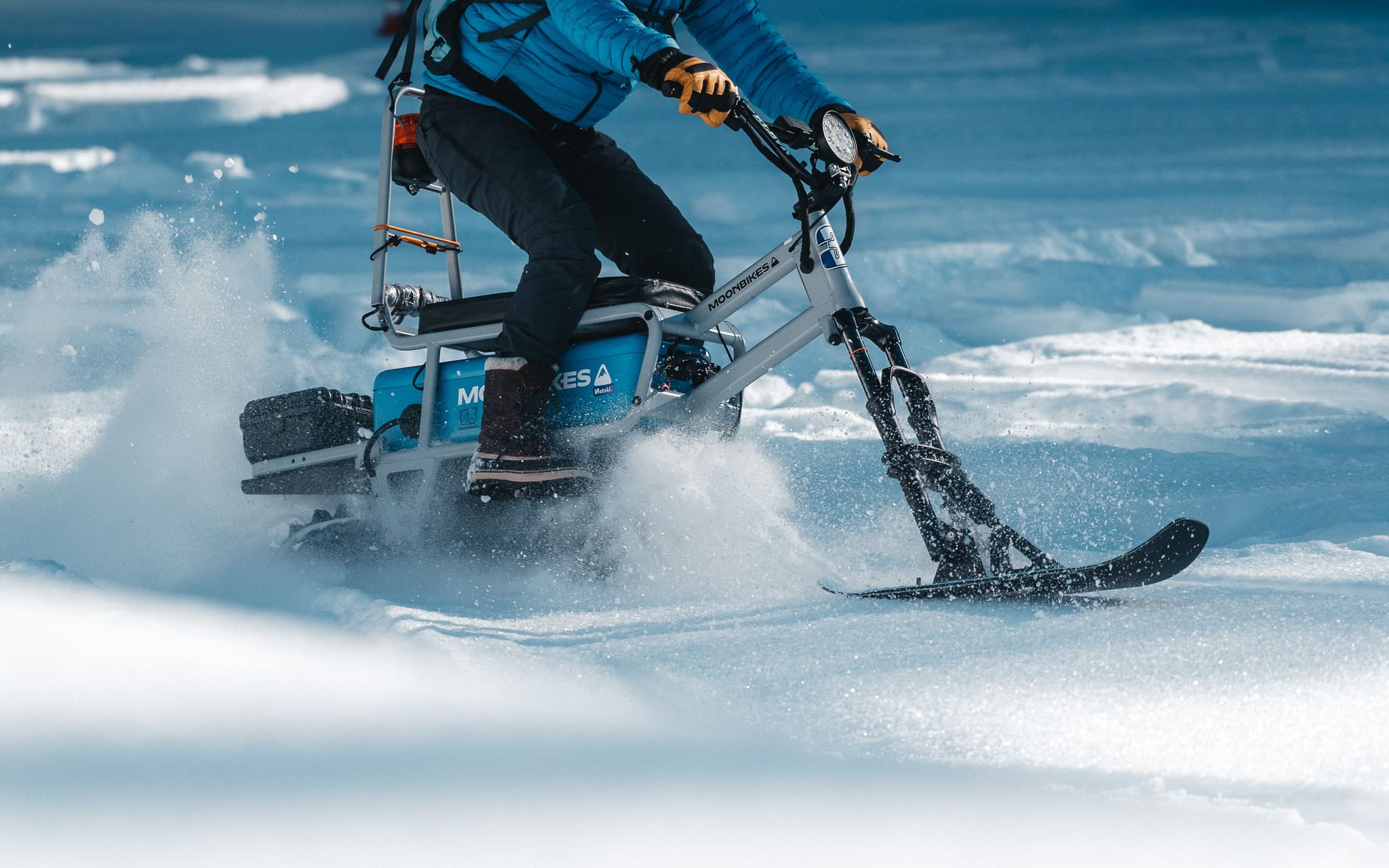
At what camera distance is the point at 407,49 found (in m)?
3.45

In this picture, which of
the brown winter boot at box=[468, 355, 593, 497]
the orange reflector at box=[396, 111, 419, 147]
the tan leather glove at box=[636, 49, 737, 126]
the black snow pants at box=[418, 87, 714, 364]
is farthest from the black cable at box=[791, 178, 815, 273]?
the orange reflector at box=[396, 111, 419, 147]

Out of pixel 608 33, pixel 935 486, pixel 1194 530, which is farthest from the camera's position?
pixel 608 33

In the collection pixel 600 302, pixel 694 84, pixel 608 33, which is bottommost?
pixel 600 302

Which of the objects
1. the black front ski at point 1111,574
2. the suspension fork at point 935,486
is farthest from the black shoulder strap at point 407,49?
the black front ski at point 1111,574

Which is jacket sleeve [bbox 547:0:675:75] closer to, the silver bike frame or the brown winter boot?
the silver bike frame

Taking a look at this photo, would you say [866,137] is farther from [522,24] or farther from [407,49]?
[407,49]

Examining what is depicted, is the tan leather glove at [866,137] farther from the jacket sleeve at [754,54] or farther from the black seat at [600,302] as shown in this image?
the black seat at [600,302]

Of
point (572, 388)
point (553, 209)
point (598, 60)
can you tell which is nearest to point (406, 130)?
point (553, 209)

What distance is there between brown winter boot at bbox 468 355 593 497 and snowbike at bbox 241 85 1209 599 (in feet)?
0.47

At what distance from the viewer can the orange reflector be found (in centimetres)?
365

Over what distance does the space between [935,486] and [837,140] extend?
96cm

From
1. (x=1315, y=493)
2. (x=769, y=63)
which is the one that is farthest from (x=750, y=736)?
(x=1315, y=493)

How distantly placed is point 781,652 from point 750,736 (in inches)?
15.1

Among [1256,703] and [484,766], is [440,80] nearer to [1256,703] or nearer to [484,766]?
[484,766]
